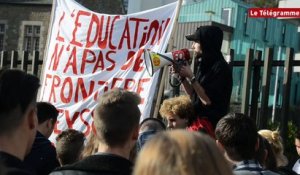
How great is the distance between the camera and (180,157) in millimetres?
2344

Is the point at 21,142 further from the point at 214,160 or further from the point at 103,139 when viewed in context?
the point at 214,160

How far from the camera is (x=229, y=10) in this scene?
3906 cm

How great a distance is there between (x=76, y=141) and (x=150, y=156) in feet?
9.67

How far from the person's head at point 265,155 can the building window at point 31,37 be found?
4303 cm

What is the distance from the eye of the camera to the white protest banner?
711 centimetres

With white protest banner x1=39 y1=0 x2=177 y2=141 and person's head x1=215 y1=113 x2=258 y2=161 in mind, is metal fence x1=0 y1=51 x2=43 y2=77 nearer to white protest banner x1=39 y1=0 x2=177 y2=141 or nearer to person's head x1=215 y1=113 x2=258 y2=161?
white protest banner x1=39 y1=0 x2=177 y2=141

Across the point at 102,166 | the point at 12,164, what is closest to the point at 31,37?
the point at 102,166

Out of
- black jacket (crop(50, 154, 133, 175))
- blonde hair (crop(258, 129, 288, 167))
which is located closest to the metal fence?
blonde hair (crop(258, 129, 288, 167))

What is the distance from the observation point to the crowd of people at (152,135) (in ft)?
7.83

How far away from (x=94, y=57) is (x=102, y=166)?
3852 mm

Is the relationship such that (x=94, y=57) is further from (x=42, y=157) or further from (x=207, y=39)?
(x=42, y=157)

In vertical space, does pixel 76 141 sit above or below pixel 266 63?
below

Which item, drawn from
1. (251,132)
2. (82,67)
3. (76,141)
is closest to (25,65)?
(82,67)

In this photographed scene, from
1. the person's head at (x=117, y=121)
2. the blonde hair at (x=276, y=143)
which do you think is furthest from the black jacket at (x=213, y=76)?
the person's head at (x=117, y=121)
